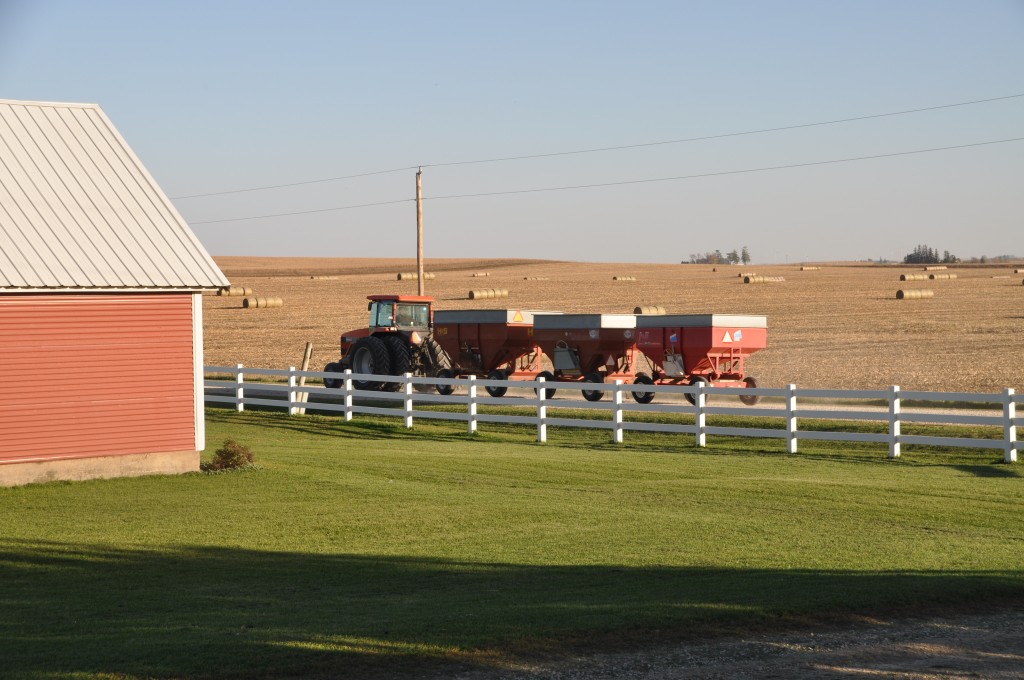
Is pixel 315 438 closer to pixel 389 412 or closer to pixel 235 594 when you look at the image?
pixel 389 412

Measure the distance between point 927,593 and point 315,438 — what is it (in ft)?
50.0

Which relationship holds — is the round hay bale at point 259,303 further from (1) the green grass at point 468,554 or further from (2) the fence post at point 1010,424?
(2) the fence post at point 1010,424

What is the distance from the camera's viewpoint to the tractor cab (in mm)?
31531

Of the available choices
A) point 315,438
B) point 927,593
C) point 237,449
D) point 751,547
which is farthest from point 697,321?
point 927,593

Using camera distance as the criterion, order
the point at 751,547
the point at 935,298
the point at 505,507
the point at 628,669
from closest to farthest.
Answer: the point at 628,669
the point at 751,547
the point at 505,507
the point at 935,298

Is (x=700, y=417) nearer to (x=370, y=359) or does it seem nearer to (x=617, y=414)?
(x=617, y=414)

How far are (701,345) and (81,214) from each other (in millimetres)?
13693

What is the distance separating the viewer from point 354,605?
9.65 meters

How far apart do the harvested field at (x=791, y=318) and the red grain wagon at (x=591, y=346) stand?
4972mm

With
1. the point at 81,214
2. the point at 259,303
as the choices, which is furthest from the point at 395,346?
the point at 259,303

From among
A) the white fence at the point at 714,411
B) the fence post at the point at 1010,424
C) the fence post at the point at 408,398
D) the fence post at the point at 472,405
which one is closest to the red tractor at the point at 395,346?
the white fence at the point at 714,411

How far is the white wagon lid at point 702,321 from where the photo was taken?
2708 centimetres

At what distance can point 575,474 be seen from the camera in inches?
696

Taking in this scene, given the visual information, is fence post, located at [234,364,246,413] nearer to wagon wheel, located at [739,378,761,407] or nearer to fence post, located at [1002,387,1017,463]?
wagon wheel, located at [739,378,761,407]
